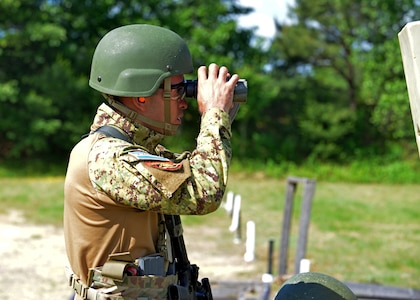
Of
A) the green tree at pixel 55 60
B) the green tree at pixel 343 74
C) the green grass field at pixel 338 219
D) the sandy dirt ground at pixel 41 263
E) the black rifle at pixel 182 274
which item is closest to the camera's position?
the black rifle at pixel 182 274

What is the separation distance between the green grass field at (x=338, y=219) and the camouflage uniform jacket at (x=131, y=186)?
5.80 meters

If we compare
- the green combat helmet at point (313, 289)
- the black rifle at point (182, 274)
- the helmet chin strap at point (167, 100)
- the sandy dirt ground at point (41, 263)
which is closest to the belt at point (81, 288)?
the black rifle at point (182, 274)

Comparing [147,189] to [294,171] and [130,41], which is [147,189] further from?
[294,171]

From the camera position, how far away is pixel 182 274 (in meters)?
2.72

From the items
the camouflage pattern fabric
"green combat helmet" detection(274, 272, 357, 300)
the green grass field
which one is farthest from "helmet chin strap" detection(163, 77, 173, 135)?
the green grass field

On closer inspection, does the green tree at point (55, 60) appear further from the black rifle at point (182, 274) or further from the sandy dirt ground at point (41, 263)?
the black rifle at point (182, 274)

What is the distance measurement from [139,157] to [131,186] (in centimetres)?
10

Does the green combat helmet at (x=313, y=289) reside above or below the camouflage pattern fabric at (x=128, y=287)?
below

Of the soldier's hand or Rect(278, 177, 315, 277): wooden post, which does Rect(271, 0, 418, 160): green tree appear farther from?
the soldier's hand

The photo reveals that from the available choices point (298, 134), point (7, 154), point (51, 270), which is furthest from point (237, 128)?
point (51, 270)

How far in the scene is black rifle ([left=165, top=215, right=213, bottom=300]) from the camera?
2.56m

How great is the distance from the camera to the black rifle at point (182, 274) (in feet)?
8.39

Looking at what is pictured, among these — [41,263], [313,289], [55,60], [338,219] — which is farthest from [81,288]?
[55,60]

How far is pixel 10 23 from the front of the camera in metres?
21.0
